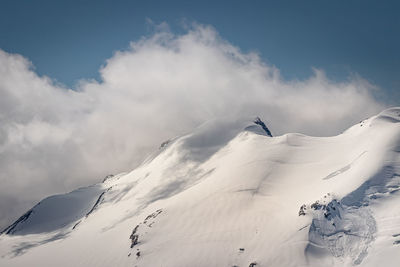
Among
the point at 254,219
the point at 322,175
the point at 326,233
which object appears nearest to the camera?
the point at 326,233

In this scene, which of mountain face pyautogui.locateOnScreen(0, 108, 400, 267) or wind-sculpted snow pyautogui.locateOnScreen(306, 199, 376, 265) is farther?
mountain face pyautogui.locateOnScreen(0, 108, 400, 267)

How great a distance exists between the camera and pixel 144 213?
195m

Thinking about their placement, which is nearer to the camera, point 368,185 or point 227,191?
point 368,185

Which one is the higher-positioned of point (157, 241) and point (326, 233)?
point (157, 241)

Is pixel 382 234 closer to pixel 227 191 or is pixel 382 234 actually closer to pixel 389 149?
pixel 389 149

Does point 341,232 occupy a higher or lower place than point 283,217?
lower

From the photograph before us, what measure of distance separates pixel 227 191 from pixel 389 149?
6256 cm

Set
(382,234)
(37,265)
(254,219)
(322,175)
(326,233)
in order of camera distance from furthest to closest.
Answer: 1. (37,265)
2. (322,175)
3. (254,219)
4. (326,233)
5. (382,234)

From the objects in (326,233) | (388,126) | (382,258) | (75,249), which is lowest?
(382,258)

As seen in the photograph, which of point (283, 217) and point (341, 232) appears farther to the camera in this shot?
point (283, 217)

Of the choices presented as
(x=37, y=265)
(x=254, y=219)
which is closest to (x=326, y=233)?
(x=254, y=219)

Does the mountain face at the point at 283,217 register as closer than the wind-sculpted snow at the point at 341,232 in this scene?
No

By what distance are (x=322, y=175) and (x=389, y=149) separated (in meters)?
24.9

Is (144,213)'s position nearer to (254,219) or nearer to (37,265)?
(37,265)
